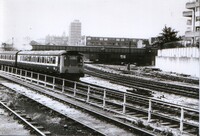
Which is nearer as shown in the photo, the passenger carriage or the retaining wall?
the retaining wall

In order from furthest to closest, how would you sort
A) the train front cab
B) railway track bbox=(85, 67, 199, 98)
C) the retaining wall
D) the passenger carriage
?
the passenger carriage, the retaining wall, the train front cab, railway track bbox=(85, 67, 199, 98)

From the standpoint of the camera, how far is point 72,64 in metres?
28.5

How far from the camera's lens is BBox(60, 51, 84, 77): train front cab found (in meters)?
27.8

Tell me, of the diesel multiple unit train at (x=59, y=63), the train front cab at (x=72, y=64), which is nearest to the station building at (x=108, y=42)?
the diesel multiple unit train at (x=59, y=63)

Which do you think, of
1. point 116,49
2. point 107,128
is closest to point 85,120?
point 107,128

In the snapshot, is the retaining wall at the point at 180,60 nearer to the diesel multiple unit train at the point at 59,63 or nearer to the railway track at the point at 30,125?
the diesel multiple unit train at the point at 59,63

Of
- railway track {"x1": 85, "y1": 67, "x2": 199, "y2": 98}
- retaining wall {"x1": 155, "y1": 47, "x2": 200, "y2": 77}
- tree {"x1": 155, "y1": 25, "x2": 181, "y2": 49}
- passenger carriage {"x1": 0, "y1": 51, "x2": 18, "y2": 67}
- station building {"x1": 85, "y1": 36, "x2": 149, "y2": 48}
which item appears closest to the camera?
railway track {"x1": 85, "y1": 67, "x2": 199, "y2": 98}

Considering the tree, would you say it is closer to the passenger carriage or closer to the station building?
the passenger carriage

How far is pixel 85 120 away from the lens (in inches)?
521

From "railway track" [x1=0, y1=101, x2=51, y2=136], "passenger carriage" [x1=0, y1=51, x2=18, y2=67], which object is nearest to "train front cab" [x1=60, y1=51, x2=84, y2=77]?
"railway track" [x1=0, y1=101, x2=51, y2=136]

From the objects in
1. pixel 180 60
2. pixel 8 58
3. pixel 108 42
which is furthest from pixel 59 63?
pixel 108 42

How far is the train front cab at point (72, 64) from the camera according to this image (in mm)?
27828

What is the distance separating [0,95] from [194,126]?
13699mm

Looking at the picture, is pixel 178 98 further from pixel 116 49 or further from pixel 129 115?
pixel 116 49
